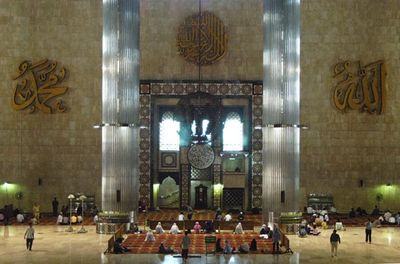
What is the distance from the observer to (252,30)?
2911 cm

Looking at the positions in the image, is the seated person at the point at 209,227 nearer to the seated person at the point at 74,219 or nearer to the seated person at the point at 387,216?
the seated person at the point at 74,219

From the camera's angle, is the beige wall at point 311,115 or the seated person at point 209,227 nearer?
the seated person at point 209,227

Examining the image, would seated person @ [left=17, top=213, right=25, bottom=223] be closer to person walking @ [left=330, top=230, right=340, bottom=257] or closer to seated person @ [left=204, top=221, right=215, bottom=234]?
seated person @ [left=204, top=221, right=215, bottom=234]

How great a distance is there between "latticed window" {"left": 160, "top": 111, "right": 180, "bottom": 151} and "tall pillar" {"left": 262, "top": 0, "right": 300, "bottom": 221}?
22.2ft

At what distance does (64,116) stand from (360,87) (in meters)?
12.0

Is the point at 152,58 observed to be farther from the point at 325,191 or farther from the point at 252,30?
the point at 325,191

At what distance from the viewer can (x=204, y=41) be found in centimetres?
2902

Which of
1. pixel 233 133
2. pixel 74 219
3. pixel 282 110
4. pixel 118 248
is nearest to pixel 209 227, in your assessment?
pixel 282 110

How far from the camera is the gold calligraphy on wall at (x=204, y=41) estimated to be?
28984mm

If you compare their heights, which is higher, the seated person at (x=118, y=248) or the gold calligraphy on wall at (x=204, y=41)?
the gold calligraphy on wall at (x=204, y=41)

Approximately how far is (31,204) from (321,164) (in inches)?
461

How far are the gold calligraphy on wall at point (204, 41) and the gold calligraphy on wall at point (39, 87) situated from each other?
16.8 feet

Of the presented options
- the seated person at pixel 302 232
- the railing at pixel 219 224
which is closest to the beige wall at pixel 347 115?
the railing at pixel 219 224

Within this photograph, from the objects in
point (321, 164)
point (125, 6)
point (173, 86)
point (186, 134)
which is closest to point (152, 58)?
point (173, 86)
